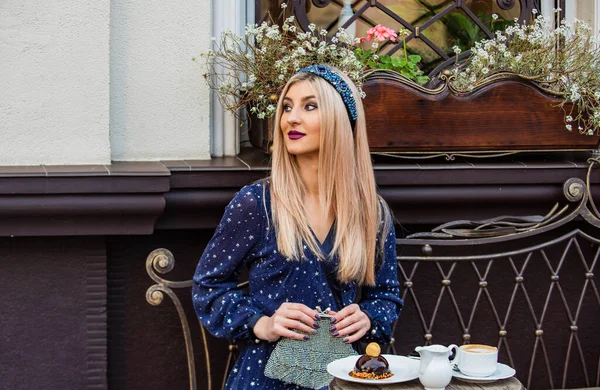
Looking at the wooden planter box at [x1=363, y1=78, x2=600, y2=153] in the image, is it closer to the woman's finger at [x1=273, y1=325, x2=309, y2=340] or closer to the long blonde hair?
the long blonde hair

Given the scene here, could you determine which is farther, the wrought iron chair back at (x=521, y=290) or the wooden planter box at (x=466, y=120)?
the wrought iron chair back at (x=521, y=290)

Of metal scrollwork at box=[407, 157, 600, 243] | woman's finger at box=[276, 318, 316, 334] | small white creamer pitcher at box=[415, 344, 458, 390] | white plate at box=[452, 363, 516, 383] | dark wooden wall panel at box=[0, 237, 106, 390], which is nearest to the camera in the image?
small white creamer pitcher at box=[415, 344, 458, 390]

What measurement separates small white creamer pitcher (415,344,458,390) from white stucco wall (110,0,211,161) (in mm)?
1512

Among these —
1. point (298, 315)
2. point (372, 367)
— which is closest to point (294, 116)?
point (298, 315)

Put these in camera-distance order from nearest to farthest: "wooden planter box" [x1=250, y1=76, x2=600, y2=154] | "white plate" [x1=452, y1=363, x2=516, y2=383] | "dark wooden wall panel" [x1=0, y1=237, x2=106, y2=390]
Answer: "white plate" [x1=452, y1=363, x2=516, y2=383], "dark wooden wall panel" [x1=0, y1=237, x2=106, y2=390], "wooden planter box" [x1=250, y1=76, x2=600, y2=154]

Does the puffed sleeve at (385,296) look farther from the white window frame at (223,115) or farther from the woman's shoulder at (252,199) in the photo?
the white window frame at (223,115)

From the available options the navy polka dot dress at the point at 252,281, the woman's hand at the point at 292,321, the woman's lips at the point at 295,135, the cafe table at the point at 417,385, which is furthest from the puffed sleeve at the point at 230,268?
the cafe table at the point at 417,385

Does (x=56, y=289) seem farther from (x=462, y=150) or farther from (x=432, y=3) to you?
(x=432, y=3)

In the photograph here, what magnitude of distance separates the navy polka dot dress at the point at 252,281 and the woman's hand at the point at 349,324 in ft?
0.27

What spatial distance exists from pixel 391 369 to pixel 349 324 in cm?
29

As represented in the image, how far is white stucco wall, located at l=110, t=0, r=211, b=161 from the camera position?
3816 mm

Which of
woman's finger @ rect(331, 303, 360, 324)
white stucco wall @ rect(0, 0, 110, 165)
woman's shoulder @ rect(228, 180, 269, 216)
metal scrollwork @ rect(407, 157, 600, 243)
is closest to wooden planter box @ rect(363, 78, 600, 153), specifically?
metal scrollwork @ rect(407, 157, 600, 243)

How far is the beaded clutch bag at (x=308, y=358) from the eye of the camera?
3.15m

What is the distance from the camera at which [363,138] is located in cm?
339
